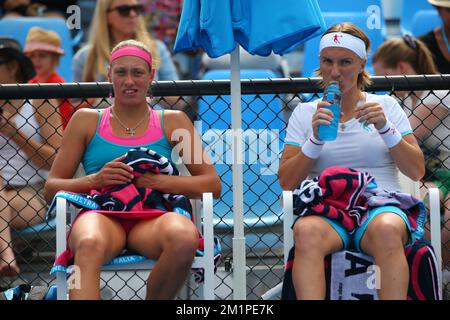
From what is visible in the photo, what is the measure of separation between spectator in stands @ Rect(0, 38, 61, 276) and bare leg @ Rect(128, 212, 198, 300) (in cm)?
132

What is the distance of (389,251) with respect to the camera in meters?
4.26

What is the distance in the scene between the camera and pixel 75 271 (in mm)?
4273

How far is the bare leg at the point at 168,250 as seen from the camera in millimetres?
4387

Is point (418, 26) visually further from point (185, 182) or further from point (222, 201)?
point (185, 182)

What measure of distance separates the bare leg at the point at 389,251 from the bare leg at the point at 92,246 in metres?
1.06

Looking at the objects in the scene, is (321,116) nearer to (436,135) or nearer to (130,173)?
(130,173)

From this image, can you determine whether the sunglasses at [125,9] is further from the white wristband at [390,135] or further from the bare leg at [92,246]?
the white wristband at [390,135]

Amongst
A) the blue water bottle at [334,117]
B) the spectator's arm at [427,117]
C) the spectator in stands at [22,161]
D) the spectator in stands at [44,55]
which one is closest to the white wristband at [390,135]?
the blue water bottle at [334,117]

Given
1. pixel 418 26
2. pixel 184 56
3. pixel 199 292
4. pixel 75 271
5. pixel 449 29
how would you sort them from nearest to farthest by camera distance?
pixel 75 271
pixel 199 292
pixel 449 29
pixel 418 26
pixel 184 56

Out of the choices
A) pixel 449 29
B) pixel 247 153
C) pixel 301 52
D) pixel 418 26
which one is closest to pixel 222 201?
pixel 247 153

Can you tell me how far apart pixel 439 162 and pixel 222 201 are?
118 centimetres

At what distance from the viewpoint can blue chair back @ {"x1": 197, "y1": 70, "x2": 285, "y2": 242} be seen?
5.73m

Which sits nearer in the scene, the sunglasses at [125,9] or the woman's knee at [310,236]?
the woman's knee at [310,236]

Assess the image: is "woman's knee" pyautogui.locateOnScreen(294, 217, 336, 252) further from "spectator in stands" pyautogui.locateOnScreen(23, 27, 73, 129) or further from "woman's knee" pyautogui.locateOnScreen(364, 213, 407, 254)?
"spectator in stands" pyautogui.locateOnScreen(23, 27, 73, 129)
